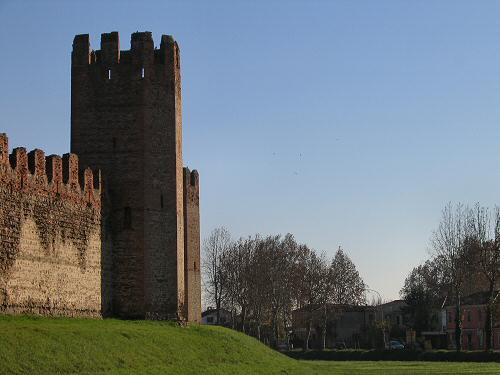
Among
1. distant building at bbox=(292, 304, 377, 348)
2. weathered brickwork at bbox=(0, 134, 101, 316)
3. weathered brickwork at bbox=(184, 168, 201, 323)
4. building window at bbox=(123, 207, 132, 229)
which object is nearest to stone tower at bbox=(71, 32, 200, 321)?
building window at bbox=(123, 207, 132, 229)

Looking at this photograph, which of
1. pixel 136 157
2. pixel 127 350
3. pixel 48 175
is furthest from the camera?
pixel 136 157

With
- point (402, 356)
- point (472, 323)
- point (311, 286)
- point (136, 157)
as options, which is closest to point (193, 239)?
point (136, 157)

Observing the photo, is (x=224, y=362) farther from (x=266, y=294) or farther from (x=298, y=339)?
(x=298, y=339)

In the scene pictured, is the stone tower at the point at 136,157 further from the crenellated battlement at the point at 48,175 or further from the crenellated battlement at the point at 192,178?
the crenellated battlement at the point at 192,178

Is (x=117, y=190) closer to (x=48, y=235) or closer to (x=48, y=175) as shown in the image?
(x=48, y=175)

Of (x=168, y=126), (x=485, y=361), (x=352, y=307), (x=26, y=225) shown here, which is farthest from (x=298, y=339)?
(x=26, y=225)

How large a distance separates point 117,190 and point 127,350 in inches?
455

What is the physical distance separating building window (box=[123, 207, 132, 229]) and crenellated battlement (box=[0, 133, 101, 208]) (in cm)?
157

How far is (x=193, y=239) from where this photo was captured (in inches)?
2120

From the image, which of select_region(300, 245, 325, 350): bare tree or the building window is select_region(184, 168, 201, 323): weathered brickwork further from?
select_region(300, 245, 325, 350): bare tree

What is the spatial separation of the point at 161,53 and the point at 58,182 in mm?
9766

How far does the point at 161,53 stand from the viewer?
44.4 meters

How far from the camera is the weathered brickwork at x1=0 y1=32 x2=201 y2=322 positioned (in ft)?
122

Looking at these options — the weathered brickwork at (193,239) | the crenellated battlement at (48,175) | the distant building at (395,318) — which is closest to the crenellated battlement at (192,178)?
the weathered brickwork at (193,239)
